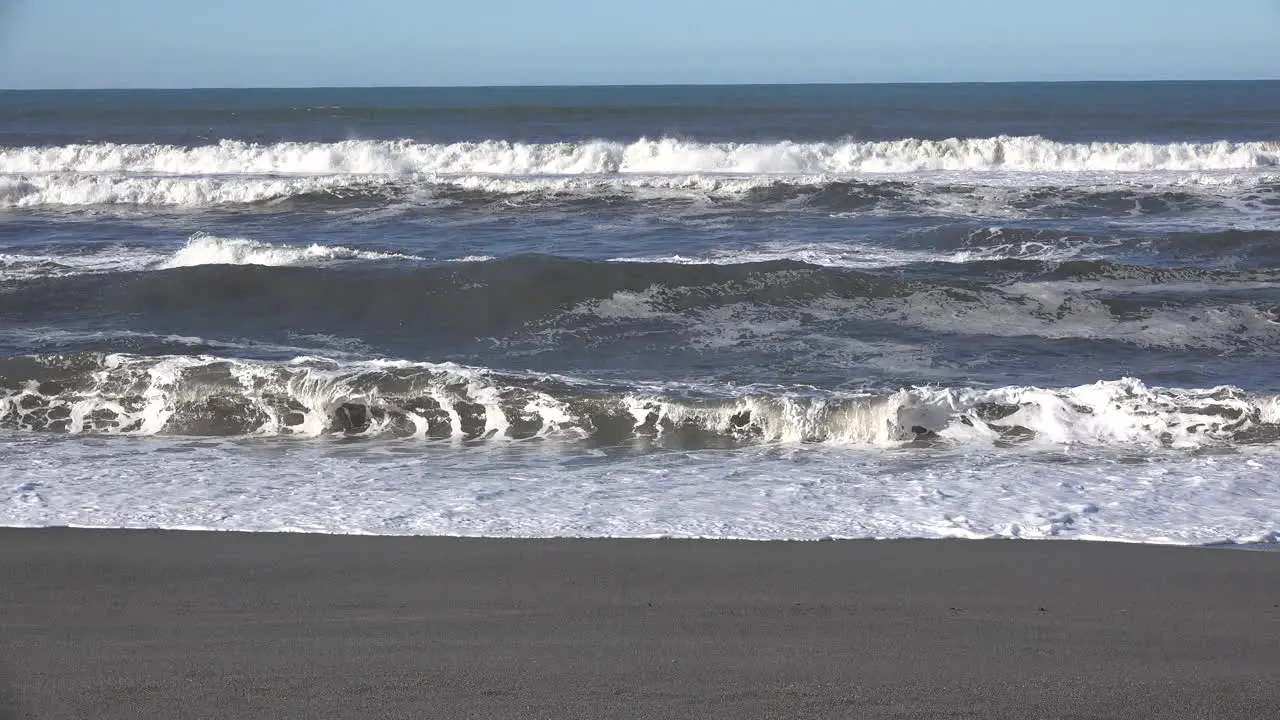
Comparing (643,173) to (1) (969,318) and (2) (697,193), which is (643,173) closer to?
(2) (697,193)

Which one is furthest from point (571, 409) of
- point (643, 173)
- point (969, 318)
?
point (643, 173)

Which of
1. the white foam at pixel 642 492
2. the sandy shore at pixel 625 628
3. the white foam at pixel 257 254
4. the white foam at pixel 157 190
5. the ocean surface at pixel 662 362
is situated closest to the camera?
the sandy shore at pixel 625 628

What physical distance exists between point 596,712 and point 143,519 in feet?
9.15

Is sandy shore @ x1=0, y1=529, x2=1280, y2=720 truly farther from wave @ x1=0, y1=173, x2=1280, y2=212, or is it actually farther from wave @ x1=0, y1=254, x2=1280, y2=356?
wave @ x1=0, y1=173, x2=1280, y2=212

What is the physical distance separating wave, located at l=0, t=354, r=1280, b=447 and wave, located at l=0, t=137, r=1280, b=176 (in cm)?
2069

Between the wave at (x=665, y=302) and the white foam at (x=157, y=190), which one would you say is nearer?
the wave at (x=665, y=302)

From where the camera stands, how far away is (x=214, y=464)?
6.41 meters

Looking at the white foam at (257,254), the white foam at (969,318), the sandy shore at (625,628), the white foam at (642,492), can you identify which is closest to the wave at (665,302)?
the white foam at (969,318)

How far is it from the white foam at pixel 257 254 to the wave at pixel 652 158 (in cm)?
1402

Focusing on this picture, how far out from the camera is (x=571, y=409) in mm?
7469

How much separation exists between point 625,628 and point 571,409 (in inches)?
136

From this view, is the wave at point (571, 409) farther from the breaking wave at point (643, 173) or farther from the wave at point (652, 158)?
the wave at point (652, 158)

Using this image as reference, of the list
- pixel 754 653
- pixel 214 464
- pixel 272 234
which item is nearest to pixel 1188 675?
pixel 754 653

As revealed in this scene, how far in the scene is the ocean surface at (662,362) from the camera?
18.7 feet
